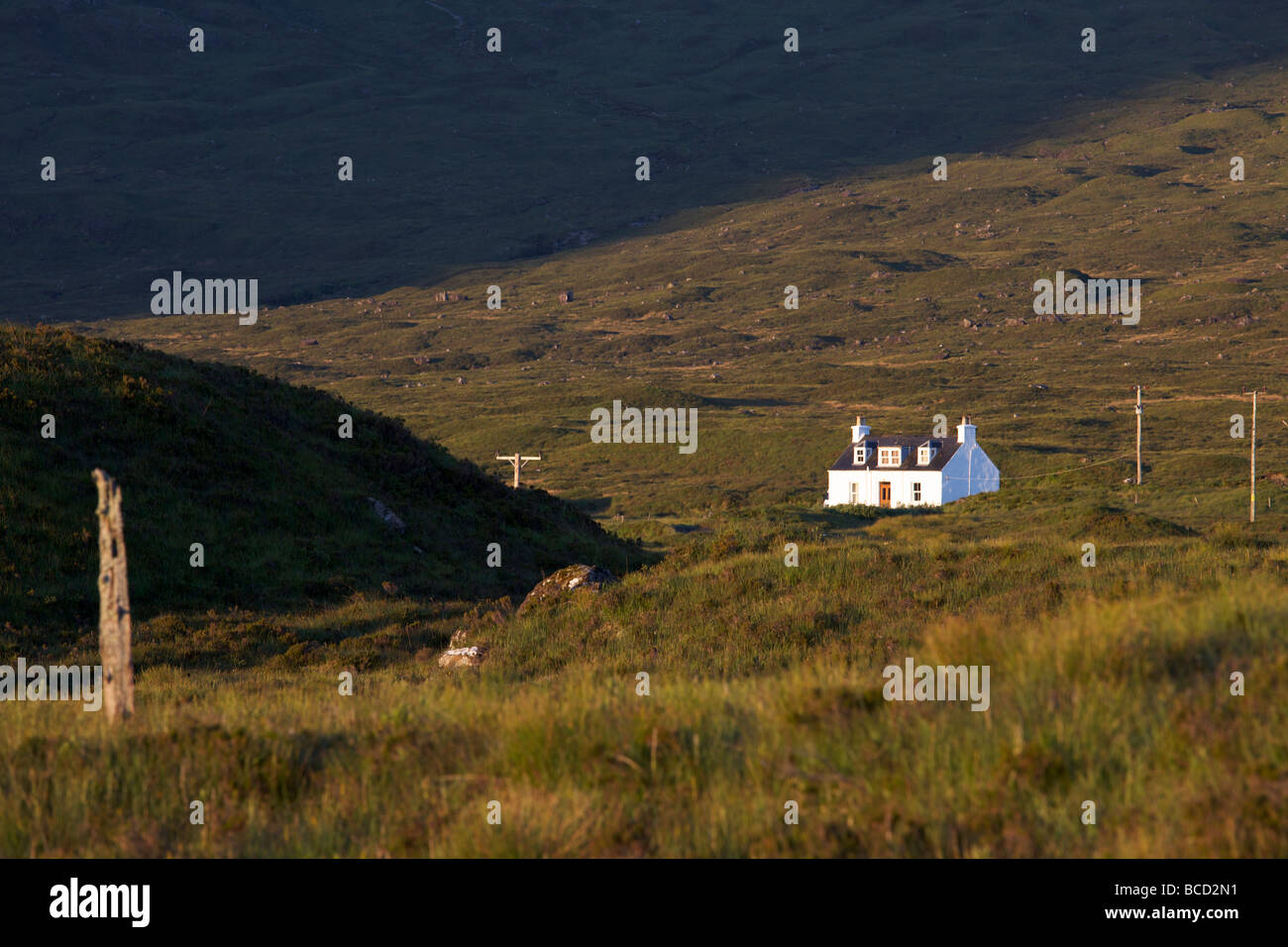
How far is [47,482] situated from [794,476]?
90.7 metres

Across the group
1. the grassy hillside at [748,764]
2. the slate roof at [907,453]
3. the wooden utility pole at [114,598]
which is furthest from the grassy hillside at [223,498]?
the slate roof at [907,453]

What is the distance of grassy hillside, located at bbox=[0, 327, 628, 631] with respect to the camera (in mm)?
26000

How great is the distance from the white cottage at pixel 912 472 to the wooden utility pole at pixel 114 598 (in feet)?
259

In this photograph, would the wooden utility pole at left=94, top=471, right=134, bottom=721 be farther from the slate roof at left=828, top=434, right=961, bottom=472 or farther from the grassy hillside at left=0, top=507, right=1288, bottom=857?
the slate roof at left=828, top=434, right=961, bottom=472

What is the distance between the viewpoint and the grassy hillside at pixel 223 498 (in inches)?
1024

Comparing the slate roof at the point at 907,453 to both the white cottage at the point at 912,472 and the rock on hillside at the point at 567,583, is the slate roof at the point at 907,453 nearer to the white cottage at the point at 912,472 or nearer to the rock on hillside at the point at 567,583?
the white cottage at the point at 912,472

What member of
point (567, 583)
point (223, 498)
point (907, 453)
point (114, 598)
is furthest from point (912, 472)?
point (114, 598)

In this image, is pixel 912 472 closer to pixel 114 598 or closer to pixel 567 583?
pixel 567 583

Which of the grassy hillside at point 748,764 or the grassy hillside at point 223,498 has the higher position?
the grassy hillside at point 223,498

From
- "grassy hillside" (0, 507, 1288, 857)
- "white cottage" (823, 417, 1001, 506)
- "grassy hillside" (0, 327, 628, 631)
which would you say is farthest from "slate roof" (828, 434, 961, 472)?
"grassy hillside" (0, 507, 1288, 857)

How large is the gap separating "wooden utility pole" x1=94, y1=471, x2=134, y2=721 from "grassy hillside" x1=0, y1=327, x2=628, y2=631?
1499 cm

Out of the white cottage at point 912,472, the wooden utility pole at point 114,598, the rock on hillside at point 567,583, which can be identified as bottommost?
the wooden utility pole at point 114,598

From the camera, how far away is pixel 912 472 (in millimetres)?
86750

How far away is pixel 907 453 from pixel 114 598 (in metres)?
81.4
